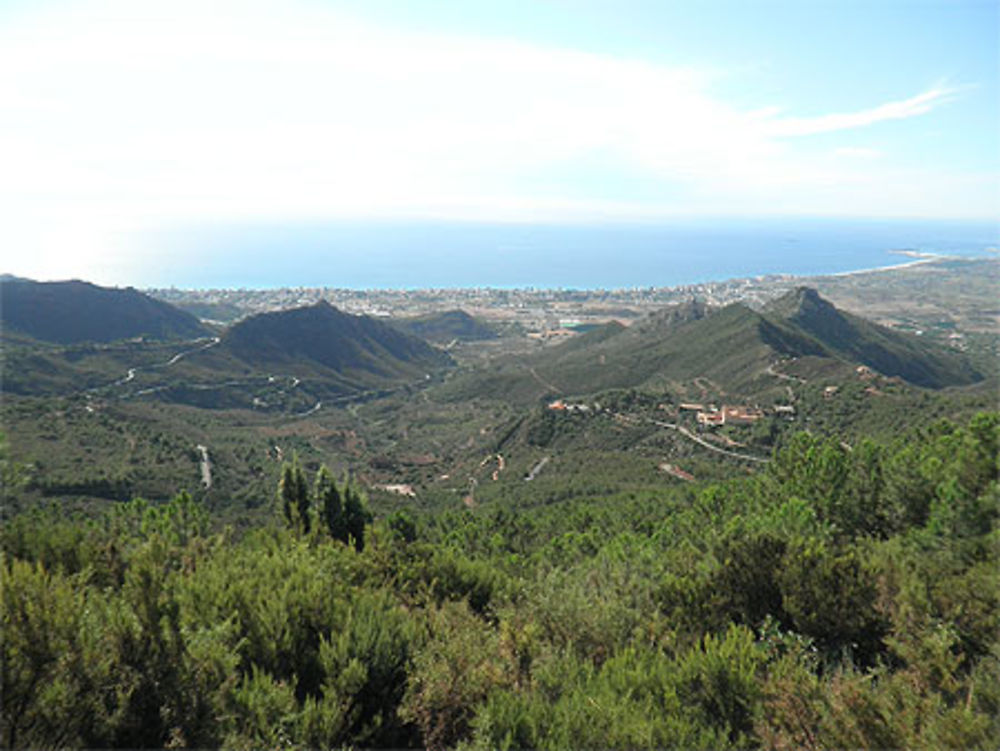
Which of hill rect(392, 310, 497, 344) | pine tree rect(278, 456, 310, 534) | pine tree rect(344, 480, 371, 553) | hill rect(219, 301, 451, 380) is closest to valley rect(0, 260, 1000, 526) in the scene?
hill rect(219, 301, 451, 380)

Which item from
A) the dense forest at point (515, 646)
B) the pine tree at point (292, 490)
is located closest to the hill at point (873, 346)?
the dense forest at point (515, 646)

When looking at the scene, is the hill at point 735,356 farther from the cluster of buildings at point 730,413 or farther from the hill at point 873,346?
the cluster of buildings at point 730,413

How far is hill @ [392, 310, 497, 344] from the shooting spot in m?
160

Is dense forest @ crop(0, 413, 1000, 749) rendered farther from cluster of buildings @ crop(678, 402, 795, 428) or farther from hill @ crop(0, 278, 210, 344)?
hill @ crop(0, 278, 210, 344)

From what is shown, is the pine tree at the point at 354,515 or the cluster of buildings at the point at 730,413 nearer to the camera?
the pine tree at the point at 354,515

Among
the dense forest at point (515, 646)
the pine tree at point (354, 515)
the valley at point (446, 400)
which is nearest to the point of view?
the dense forest at point (515, 646)

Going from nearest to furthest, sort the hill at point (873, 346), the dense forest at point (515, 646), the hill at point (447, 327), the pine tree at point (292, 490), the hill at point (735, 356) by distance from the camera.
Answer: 1. the dense forest at point (515, 646)
2. the pine tree at point (292, 490)
3. the hill at point (735, 356)
4. the hill at point (873, 346)
5. the hill at point (447, 327)

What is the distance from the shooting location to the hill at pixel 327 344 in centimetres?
10677

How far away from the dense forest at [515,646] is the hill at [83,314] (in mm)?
114822

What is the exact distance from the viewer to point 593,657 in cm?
909

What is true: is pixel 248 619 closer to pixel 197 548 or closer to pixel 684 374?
pixel 197 548

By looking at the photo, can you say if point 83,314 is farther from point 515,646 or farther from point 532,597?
point 515,646

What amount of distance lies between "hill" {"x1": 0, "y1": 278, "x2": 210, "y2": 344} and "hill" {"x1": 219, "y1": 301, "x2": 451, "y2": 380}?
2311 centimetres

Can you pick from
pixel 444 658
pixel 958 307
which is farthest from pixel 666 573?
pixel 958 307
